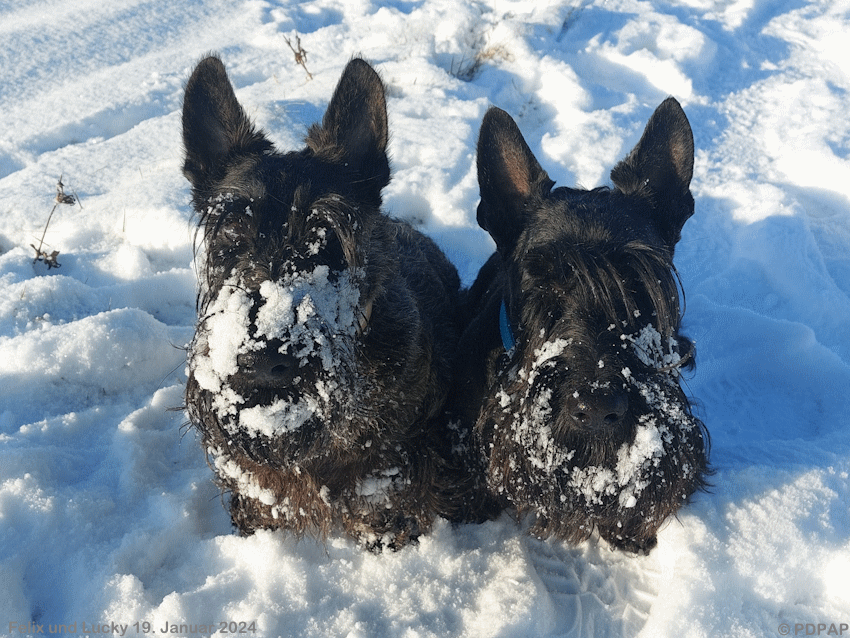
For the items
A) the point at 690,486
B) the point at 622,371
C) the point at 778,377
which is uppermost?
the point at 622,371

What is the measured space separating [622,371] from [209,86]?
2040mm

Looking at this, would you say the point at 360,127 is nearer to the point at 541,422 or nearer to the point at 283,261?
the point at 283,261

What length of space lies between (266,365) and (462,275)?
9.13 feet

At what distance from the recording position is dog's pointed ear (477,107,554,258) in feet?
8.90

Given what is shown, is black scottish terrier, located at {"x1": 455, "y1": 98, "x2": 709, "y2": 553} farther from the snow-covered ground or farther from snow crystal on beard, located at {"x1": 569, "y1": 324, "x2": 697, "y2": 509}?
the snow-covered ground

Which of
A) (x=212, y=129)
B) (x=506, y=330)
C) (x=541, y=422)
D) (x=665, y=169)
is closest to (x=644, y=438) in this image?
(x=541, y=422)

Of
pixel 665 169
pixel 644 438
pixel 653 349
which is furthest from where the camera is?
pixel 665 169

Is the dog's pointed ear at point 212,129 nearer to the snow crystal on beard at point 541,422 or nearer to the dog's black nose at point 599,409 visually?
the snow crystal on beard at point 541,422

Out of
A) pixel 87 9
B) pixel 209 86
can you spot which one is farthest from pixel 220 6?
pixel 209 86

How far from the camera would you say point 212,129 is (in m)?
2.58

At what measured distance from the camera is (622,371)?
2.18 meters

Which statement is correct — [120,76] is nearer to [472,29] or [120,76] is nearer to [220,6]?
[220,6]

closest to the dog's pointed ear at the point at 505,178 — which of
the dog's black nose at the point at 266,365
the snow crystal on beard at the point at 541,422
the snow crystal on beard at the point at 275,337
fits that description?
the snow crystal on beard at the point at 541,422

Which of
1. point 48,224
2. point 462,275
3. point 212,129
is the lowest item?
point 462,275
